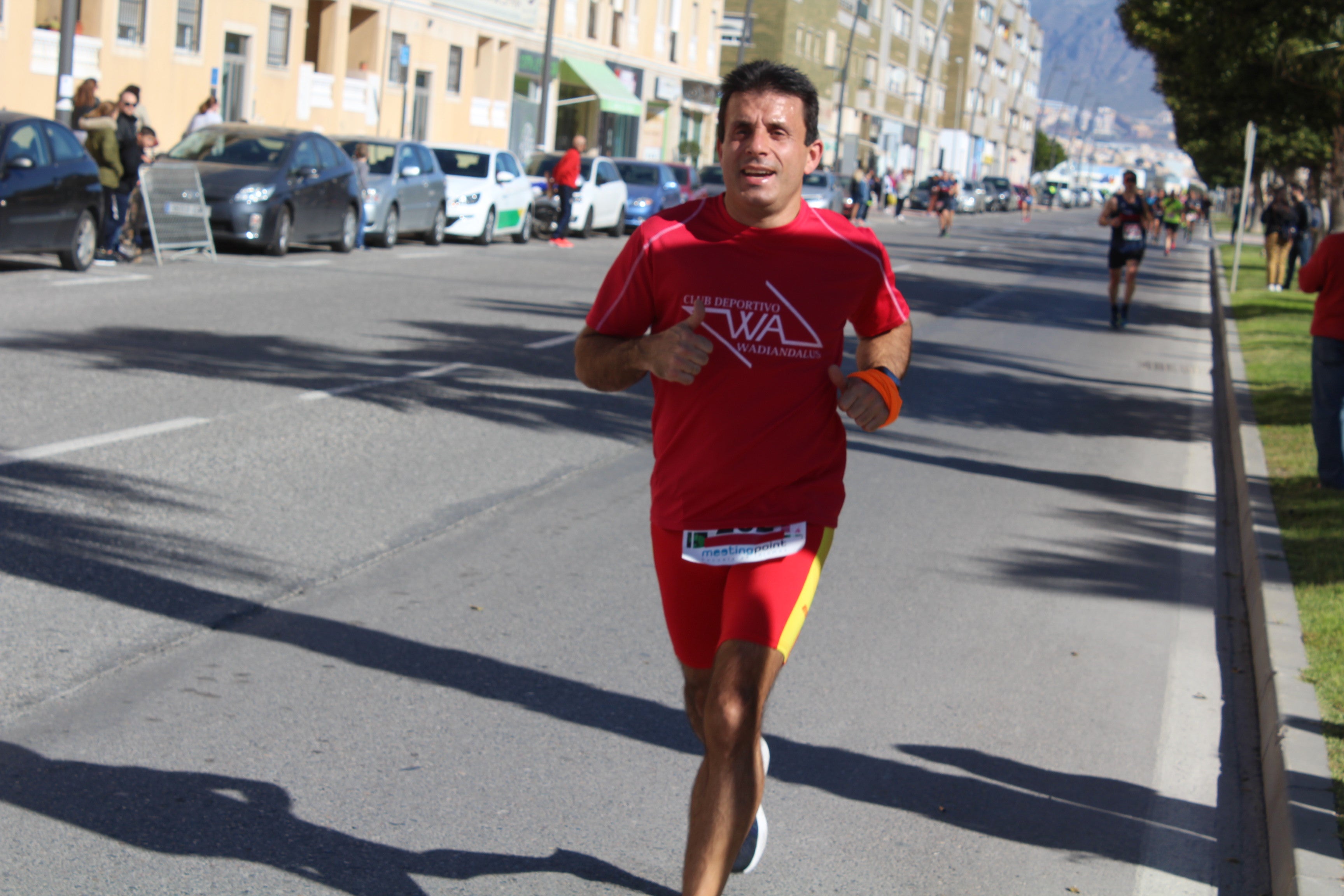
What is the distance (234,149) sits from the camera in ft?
68.2

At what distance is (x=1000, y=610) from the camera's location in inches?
259

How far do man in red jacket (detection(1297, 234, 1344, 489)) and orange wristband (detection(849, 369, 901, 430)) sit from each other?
6.62 meters

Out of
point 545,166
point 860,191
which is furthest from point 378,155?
point 860,191

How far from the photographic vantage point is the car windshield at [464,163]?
27.0 m

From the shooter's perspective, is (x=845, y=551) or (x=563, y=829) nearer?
(x=563, y=829)

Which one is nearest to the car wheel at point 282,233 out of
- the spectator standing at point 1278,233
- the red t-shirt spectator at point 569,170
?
the red t-shirt spectator at point 569,170

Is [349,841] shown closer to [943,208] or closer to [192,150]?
[192,150]

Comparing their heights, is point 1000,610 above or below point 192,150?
below

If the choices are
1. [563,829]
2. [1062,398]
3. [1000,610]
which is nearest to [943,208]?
[1062,398]

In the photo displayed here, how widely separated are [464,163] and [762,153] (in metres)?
24.8

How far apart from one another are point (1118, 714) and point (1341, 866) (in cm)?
145

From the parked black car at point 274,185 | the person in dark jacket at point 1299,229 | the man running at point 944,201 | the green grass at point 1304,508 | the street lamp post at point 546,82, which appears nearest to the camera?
the green grass at point 1304,508

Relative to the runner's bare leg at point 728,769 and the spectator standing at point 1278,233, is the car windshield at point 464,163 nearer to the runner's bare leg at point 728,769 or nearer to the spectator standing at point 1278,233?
the spectator standing at point 1278,233

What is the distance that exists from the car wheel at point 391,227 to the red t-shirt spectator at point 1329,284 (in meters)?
16.6
